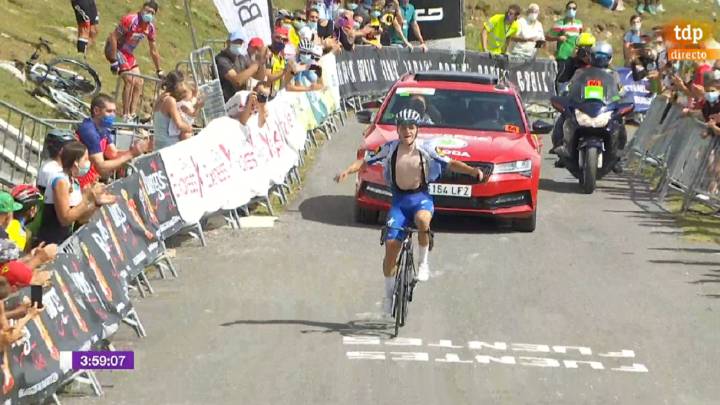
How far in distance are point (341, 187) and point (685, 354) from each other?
941 cm

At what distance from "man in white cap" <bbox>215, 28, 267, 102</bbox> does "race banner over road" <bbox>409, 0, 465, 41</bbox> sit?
17.5 meters

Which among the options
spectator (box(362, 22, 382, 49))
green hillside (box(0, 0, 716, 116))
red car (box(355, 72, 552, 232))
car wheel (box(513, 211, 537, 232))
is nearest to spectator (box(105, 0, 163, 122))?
green hillside (box(0, 0, 716, 116))

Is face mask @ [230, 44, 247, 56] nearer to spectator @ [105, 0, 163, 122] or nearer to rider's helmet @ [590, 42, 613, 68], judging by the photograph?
spectator @ [105, 0, 163, 122]

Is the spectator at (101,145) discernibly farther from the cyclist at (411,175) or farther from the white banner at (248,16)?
the white banner at (248,16)

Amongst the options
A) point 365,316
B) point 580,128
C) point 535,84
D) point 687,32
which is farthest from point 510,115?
point 535,84

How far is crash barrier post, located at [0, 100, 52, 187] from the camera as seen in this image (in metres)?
16.1

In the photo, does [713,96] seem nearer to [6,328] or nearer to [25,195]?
[25,195]

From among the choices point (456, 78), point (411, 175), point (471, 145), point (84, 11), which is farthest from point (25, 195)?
point (84, 11)

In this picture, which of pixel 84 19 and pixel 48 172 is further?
Result: pixel 84 19

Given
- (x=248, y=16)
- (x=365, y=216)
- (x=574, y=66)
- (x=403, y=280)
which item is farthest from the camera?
(x=574, y=66)

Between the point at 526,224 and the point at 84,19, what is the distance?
978 cm

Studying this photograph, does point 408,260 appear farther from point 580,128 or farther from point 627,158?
point 627,158

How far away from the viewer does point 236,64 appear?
2042 centimetres

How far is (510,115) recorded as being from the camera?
19.2m
